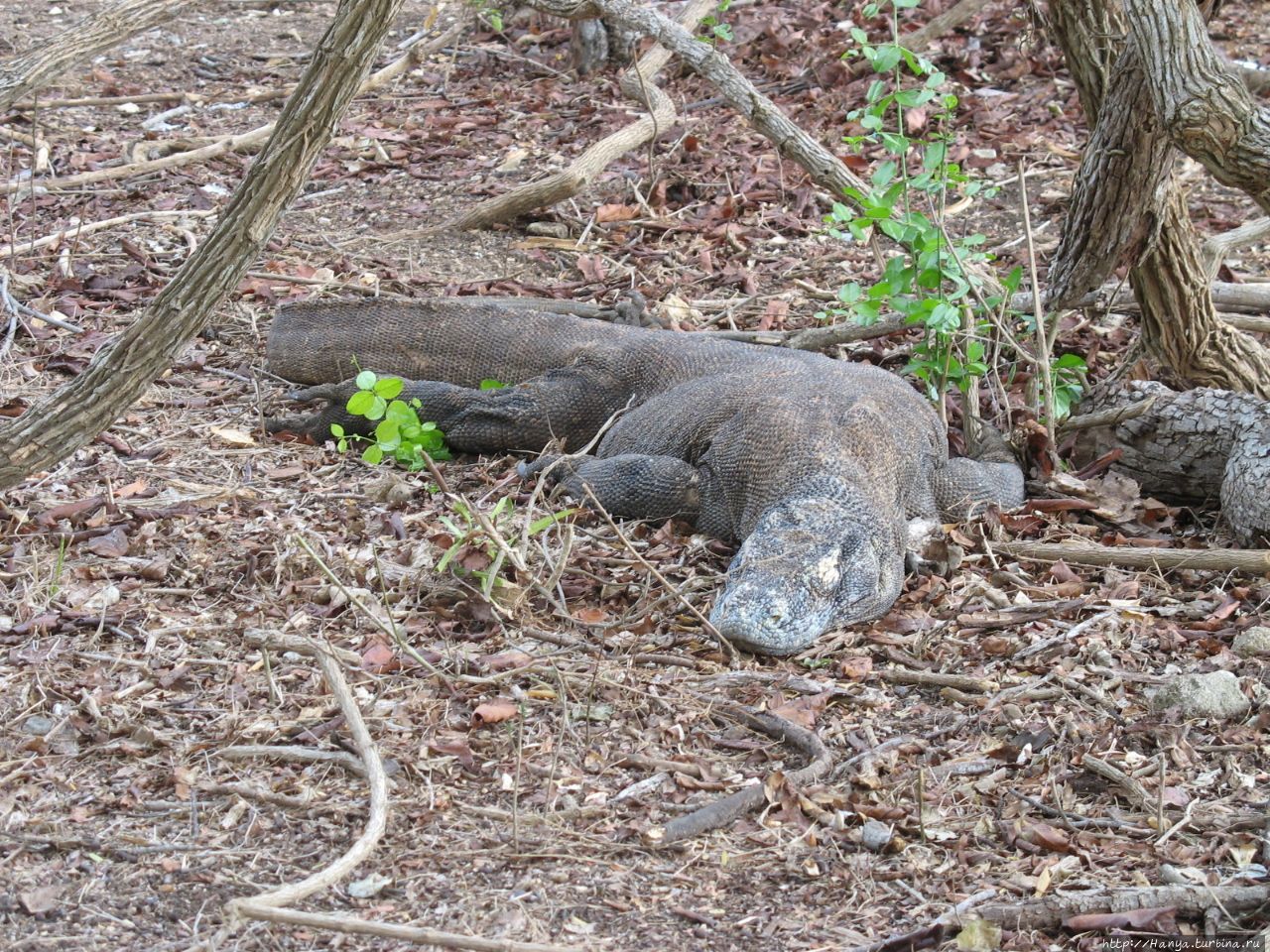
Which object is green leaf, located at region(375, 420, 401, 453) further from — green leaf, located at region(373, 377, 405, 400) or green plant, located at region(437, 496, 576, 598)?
green plant, located at region(437, 496, 576, 598)

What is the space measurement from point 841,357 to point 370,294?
2.13 meters

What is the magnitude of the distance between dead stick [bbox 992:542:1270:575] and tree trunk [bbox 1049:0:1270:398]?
41.2 inches

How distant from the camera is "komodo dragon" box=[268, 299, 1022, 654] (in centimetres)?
420

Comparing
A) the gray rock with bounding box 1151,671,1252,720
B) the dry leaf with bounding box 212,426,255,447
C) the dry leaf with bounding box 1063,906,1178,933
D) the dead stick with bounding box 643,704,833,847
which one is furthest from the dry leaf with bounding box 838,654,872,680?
the dry leaf with bounding box 212,426,255,447

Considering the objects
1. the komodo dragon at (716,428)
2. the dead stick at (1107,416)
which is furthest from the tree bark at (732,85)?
the dead stick at (1107,416)

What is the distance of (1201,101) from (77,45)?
13.6 ft

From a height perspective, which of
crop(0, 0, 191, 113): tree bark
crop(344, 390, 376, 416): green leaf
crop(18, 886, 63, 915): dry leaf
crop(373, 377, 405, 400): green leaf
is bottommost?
crop(18, 886, 63, 915): dry leaf

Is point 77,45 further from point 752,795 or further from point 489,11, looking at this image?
point 752,795

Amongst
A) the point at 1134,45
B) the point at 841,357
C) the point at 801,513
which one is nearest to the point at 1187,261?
the point at 1134,45

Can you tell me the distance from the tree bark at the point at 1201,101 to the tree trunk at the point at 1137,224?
2.17 feet

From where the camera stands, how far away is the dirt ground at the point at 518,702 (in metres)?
2.75

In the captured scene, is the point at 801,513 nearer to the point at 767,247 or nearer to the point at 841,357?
the point at 841,357

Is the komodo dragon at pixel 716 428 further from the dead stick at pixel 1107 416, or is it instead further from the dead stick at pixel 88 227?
the dead stick at pixel 88 227

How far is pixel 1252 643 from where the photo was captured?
3.70m
